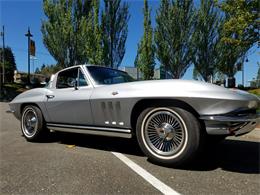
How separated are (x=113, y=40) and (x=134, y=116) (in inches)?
800

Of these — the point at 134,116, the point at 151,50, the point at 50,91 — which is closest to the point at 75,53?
the point at 151,50

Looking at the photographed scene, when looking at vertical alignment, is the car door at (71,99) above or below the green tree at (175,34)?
below

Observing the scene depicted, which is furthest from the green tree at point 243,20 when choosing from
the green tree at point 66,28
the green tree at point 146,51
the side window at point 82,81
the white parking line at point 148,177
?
the green tree at point 66,28

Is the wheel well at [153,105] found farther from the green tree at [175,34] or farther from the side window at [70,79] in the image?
the green tree at [175,34]

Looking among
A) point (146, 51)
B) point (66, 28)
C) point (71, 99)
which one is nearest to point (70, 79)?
point (71, 99)

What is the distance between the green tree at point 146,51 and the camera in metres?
22.8

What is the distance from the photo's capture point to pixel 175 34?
23875 millimetres

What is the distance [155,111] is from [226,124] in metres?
0.90

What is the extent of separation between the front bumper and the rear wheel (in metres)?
3.13

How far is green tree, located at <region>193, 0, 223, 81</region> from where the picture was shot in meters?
24.3

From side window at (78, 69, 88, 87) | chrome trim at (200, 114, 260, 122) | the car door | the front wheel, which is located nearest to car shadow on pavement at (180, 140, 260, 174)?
the front wheel

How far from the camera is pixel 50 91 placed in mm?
5090

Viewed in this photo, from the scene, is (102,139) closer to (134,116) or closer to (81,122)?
(81,122)

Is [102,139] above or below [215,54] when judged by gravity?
below
